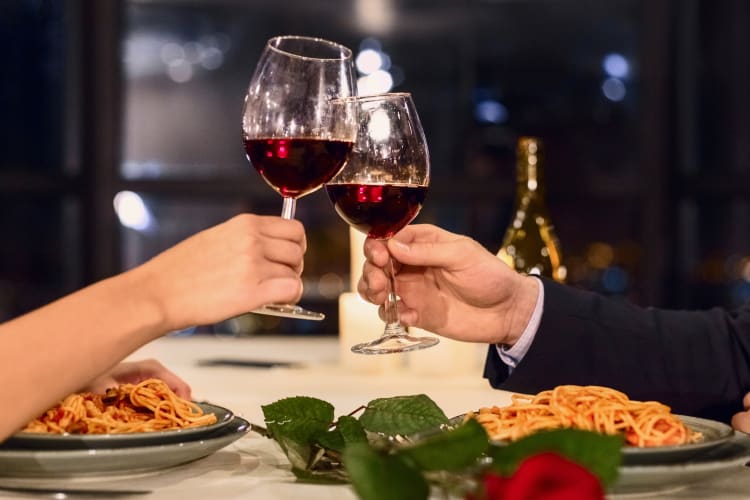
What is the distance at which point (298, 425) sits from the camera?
0.93m

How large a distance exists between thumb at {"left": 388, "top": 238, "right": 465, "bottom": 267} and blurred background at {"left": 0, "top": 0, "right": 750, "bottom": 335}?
271cm

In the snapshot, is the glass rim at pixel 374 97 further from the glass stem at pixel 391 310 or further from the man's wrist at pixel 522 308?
the man's wrist at pixel 522 308

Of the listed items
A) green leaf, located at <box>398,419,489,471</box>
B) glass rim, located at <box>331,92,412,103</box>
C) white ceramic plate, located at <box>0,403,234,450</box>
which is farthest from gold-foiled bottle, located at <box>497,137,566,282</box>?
green leaf, located at <box>398,419,489,471</box>

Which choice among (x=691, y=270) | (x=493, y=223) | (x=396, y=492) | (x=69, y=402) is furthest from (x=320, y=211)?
(x=396, y=492)

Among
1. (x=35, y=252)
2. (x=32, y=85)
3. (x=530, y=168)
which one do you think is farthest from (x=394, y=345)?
(x=35, y=252)

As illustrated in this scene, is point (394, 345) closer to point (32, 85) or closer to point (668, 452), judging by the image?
point (668, 452)

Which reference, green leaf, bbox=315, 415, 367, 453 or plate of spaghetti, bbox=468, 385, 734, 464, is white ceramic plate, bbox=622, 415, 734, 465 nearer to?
plate of spaghetti, bbox=468, 385, 734, 464

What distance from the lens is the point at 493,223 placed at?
14.3ft

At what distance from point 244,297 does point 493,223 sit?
11.4 feet

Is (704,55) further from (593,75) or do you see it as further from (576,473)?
(576,473)

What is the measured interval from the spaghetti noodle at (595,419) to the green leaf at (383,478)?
0.23 meters

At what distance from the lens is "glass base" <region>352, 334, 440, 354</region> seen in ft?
3.89

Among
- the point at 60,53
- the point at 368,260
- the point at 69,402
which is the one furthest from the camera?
the point at 60,53

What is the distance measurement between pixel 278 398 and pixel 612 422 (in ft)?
2.28
